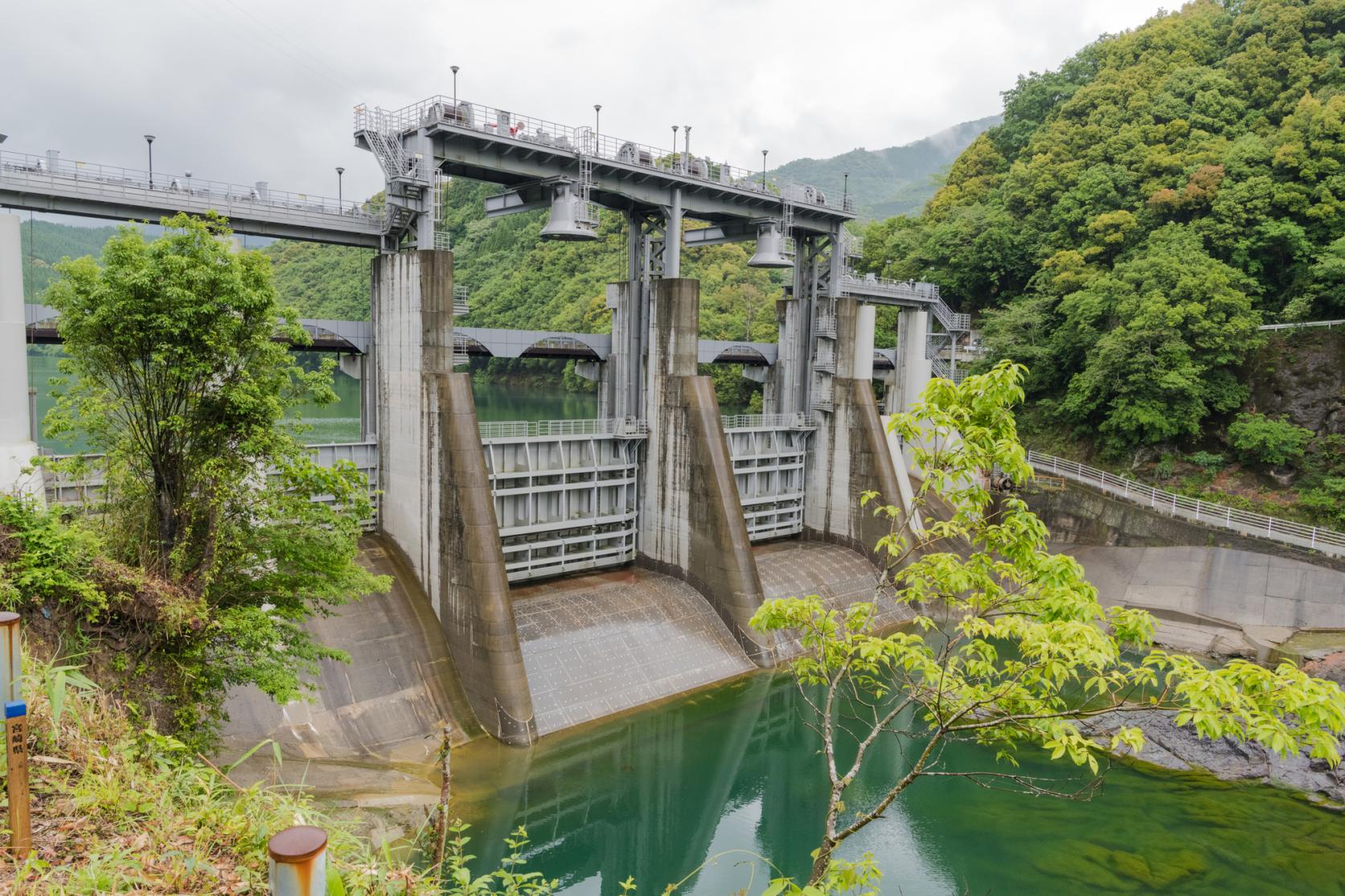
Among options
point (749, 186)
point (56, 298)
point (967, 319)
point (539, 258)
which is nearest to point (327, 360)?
point (56, 298)

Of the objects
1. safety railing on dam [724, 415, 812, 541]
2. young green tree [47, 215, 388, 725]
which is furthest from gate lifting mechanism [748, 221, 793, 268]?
young green tree [47, 215, 388, 725]

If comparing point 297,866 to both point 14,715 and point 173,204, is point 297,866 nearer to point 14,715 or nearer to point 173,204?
point 14,715

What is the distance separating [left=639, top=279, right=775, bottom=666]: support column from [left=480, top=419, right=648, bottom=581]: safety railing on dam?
0.73 metres

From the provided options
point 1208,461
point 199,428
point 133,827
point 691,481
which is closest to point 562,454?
point 691,481

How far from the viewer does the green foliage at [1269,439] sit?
1089 inches

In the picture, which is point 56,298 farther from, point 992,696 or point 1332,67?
point 1332,67

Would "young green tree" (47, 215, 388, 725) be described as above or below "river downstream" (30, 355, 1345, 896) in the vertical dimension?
above

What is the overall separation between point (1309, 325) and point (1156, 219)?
7821 millimetres

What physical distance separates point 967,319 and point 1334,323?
12.9 metres

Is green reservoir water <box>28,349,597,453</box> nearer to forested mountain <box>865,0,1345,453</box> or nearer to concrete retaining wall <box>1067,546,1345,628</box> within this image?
forested mountain <box>865,0,1345,453</box>

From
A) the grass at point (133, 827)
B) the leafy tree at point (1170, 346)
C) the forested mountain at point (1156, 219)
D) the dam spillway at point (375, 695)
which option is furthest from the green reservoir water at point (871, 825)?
the forested mountain at point (1156, 219)

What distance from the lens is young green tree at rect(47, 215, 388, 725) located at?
10.2 m

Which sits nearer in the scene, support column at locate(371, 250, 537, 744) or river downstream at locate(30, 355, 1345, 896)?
river downstream at locate(30, 355, 1345, 896)

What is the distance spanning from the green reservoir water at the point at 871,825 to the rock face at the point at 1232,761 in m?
0.41
